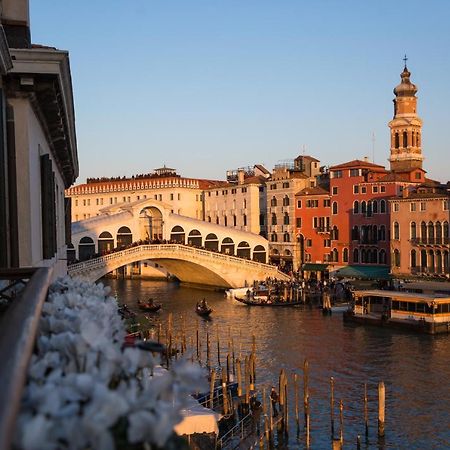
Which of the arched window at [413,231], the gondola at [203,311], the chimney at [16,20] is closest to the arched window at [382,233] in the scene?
the arched window at [413,231]

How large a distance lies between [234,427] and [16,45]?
668 cm

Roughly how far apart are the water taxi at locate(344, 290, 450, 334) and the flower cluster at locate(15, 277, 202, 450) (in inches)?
717

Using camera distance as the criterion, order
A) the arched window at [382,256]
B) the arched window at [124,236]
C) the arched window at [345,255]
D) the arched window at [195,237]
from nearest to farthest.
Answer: the arched window at [382,256], the arched window at [345,255], the arched window at [124,236], the arched window at [195,237]

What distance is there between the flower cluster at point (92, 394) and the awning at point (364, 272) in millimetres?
27159

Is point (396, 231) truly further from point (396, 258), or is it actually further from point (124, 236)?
point (124, 236)

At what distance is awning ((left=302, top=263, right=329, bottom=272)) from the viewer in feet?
106

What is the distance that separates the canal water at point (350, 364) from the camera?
10.8 meters

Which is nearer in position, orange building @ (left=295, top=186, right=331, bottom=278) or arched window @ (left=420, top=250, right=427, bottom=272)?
arched window @ (left=420, top=250, right=427, bottom=272)

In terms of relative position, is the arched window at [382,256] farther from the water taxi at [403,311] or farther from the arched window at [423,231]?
the water taxi at [403,311]

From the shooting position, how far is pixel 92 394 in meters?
1.30

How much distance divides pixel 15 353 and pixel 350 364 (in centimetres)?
1465

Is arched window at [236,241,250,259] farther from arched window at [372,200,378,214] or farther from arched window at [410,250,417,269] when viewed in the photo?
arched window at [410,250,417,269]

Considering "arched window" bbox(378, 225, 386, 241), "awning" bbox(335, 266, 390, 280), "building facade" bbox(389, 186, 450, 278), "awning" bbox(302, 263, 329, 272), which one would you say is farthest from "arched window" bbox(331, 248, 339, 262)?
"building facade" bbox(389, 186, 450, 278)

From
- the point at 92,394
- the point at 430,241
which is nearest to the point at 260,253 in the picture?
the point at 430,241
